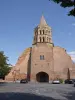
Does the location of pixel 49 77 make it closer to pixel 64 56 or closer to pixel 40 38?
pixel 64 56

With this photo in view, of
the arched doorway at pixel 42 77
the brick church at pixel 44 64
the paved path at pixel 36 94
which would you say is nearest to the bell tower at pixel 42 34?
the brick church at pixel 44 64

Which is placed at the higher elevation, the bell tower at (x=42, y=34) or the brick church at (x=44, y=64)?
the bell tower at (x=42, y=34)

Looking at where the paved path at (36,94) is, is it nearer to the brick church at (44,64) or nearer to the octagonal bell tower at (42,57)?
the octagonal bell tower at (42,57)

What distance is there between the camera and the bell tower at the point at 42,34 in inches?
3907

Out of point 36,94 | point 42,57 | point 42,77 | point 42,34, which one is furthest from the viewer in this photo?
point 42,34

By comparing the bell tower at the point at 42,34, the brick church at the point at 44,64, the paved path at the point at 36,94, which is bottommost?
the paved path at the point at 36,94

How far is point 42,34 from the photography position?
10056cm

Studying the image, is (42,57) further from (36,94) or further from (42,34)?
(36,94)

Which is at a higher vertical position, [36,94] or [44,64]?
[44,64]

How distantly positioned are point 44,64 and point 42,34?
14.0m

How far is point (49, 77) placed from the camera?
91500 millimetres

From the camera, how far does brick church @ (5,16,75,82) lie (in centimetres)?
9200

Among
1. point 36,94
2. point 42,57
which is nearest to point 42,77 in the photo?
point 42,57

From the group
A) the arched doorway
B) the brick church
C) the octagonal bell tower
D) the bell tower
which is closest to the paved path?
the octagonal bell tower
